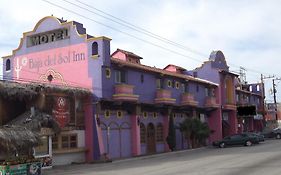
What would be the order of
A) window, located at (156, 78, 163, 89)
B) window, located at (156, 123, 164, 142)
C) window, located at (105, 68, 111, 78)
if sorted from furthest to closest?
window, located at (156, 123, 164, 142), window, located at (156, 78, 163, 89), window, located at (105, 68, 111, 78)

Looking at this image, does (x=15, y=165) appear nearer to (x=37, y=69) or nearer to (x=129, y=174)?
(x=129, y=174)

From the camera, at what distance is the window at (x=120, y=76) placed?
109 feet

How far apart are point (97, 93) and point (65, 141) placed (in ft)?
14.4

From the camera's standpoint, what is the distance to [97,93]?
1210 inches

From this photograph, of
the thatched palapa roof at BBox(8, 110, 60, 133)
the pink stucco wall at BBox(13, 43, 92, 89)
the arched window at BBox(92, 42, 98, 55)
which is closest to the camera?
the thatched palapa roof at BBox(8, 110, 60, 133)

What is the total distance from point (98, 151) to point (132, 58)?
15137mm

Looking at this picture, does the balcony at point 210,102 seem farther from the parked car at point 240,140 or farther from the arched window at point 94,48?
the arched window at point 94,48

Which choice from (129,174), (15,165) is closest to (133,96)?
(129,174)

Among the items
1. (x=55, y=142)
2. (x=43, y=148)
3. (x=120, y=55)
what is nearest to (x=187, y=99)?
(x=120, y=55)

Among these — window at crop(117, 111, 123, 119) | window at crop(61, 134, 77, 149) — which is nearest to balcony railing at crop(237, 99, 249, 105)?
window at crop(117, 111, 123, 119)

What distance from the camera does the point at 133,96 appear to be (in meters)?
32.8

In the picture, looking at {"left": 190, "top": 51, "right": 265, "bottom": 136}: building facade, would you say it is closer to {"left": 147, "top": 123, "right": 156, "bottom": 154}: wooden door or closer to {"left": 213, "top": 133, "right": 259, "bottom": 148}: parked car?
{"left": 213, "top": 133, "right": 259, "bottom": 148}: parked car

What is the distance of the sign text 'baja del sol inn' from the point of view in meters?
33.7

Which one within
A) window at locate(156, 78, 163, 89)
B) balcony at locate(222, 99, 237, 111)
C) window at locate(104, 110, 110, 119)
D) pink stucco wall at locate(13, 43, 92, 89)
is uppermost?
pink stucco wall at locate(13, 43, 92, 89)
